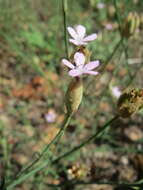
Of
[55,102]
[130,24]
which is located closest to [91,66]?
[130,24]

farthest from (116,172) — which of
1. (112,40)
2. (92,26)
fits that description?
(92,26)

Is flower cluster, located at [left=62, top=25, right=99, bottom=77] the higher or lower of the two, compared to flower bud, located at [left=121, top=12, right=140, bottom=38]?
higher

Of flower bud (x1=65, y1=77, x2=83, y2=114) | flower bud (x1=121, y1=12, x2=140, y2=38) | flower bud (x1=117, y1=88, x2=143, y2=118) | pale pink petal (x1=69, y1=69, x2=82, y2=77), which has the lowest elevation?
flower bud (x1=117, y1=88, x2=143, y2=118)

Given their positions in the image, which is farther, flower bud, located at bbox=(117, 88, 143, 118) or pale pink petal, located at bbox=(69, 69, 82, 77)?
flower bud, located at bbox=(117, 88, 143, 118)

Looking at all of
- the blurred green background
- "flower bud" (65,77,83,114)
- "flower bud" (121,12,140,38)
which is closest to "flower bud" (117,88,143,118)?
Answer: "flower bud" (65,77,83,114)

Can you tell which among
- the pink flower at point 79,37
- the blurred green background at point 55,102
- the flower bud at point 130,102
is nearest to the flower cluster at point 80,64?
the pink flower at point 79,37

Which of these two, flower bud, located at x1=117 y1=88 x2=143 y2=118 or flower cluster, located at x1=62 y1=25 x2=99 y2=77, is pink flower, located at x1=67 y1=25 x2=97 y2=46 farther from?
flower bud, located at x1=117 y1=88 x2=143 y2=118
